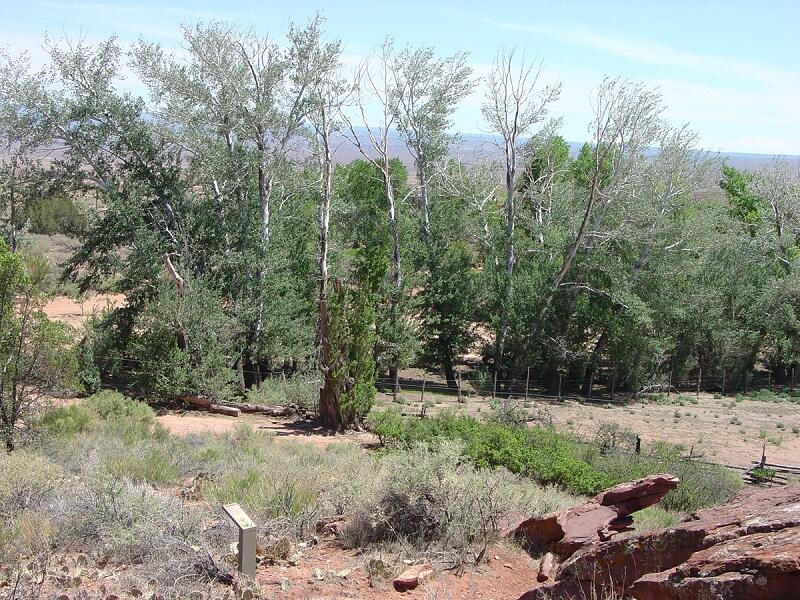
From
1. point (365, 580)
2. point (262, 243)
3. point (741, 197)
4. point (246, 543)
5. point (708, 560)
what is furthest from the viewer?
point (741, 197)

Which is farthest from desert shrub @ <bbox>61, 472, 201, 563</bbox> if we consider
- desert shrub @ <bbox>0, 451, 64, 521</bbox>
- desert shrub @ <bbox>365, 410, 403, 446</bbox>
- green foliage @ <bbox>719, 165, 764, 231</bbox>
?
green foliage @ <bbox>719, 165, 764, 231</bbox>

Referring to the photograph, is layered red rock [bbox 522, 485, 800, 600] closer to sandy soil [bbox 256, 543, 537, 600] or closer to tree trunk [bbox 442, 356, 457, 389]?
sandy soil [bbox 256, 543, 537, 600]

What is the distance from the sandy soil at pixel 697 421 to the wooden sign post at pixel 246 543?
1619cm

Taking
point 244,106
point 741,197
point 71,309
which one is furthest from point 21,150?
point 741,197

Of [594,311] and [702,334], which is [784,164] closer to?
[702,334]

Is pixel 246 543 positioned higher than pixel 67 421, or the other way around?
pixel 246 543

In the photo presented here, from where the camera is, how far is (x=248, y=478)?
10.5 metres

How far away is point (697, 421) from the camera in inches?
1108

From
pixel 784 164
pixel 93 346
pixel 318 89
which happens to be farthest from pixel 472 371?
pixel 784 164

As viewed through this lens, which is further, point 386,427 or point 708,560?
point 386,427

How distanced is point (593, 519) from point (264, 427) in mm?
13050

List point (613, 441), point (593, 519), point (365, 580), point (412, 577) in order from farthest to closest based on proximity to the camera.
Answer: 1. point (613, 441)
2. point (593, 519)
3. point (365, 580)
4. point (412, 577)

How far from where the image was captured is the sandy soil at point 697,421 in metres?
23.1

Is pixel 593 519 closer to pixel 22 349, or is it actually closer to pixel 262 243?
pixel 22 349
